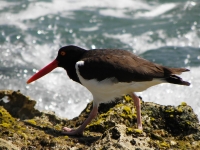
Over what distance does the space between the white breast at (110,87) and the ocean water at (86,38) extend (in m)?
4.44

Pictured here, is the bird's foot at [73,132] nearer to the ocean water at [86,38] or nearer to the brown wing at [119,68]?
the brown wing at [119,68]

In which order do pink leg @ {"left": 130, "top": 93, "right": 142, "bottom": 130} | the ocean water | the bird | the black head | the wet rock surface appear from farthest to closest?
the ocean water < the black head < the bird < pink leg @ {"left": 130, "top": 93, "right": 142, "bottom": 130} < the wet rock surface

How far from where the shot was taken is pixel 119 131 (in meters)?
4.37

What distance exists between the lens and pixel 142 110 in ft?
19.3

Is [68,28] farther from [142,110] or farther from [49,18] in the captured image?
[142,110]

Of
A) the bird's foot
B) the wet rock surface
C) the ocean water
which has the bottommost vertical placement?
the ocean water

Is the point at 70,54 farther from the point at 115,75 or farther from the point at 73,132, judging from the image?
the point at 73,132

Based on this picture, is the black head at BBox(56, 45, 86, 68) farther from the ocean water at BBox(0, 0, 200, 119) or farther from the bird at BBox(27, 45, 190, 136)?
the ocean water at BBox(0, 0, 200, 119)

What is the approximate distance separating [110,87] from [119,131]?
151cm

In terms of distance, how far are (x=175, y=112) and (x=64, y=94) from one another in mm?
5979

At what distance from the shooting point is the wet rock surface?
4379 millimetres

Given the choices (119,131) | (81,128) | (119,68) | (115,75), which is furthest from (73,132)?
(119,131)

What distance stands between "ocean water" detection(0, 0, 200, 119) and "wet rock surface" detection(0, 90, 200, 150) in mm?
4469

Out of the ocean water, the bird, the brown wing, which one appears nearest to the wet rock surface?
the bird
